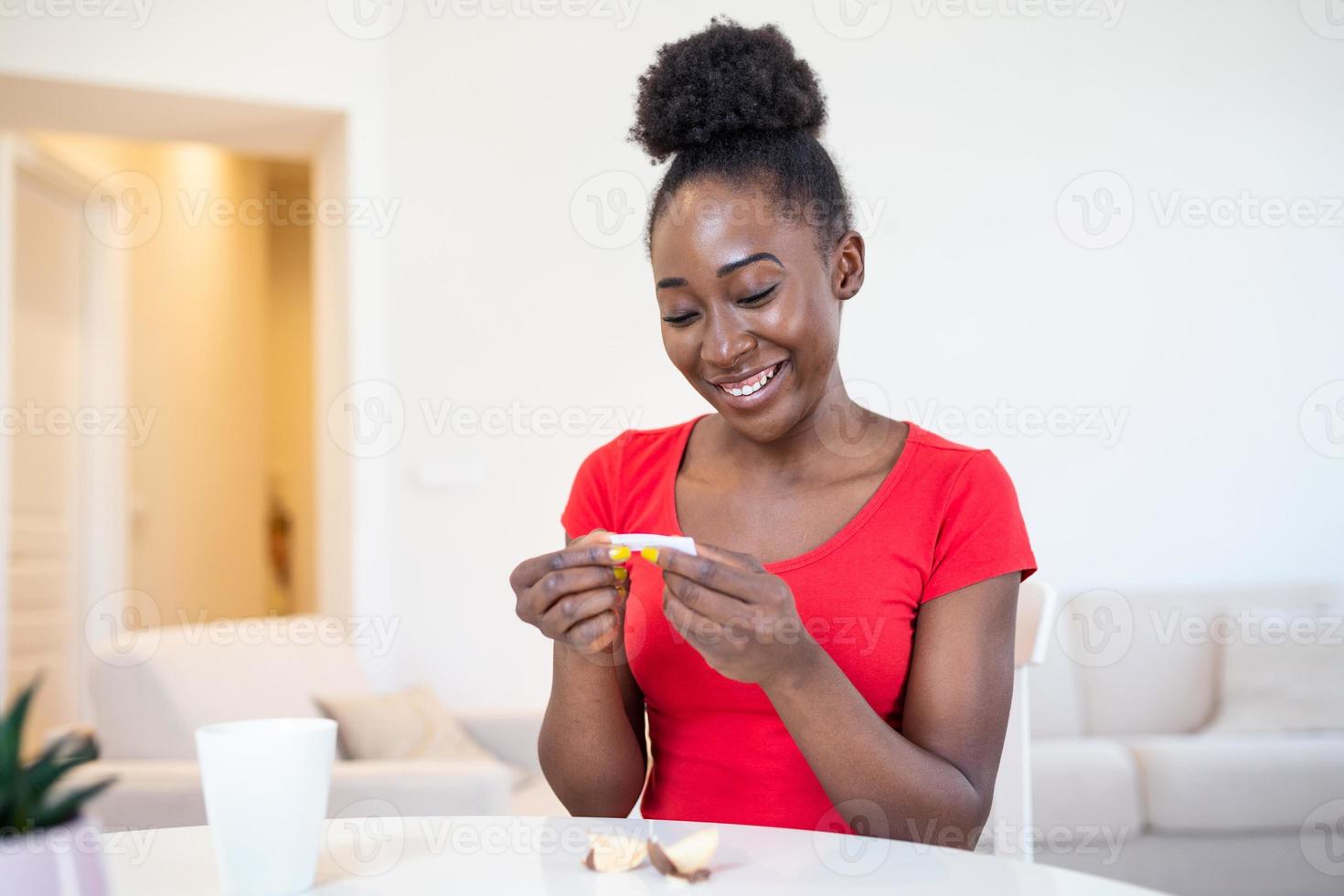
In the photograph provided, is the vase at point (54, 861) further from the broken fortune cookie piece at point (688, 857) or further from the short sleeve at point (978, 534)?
the short sleeve at point (978, 534)

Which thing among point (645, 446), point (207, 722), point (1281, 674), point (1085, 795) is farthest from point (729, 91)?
point (1281, 674)

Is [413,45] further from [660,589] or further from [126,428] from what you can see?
[660,589]

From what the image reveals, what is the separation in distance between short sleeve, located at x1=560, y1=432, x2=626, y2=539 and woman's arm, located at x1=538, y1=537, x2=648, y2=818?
9.2 inches

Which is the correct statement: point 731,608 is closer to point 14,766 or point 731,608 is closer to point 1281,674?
point 14,766

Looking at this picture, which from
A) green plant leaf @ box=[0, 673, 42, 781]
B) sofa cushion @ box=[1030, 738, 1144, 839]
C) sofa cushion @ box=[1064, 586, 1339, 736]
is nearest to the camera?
green plant leaf @ box=[0, 673, 42, 781]

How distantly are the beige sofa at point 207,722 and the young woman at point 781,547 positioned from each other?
4.09 ft

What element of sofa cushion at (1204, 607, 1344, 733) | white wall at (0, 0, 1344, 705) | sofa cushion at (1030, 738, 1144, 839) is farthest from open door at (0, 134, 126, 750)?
sofa cushion at (1204, 607, 1344, 733)

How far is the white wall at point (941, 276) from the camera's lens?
13.5 ft

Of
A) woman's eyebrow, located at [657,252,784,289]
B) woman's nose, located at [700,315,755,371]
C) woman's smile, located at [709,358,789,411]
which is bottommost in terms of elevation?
woman's smile, located at [709,358,789,411]

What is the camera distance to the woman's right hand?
1.11 meters

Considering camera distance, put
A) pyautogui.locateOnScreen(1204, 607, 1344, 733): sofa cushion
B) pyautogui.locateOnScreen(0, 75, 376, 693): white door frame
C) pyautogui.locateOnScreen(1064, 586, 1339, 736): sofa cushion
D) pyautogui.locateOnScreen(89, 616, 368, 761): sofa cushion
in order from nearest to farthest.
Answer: pyautogui.locateOnScreen(89, 616, 368, 761): sofa cushion → pyautogui.locateOnScreen(1204, 607, 1344, 733): sofa cushion → pyautogui.locateOnScreen(0, 75, 376, 693): white door frame → pyautogui.locateOnScreen(1064, 586, 1339, 736): sofa cushion

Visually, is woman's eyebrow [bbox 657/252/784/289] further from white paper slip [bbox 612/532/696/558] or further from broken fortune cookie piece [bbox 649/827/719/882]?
broken fortune cookie piece [bbox 649/827/719/882]

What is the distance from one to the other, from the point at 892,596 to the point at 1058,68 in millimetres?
3665

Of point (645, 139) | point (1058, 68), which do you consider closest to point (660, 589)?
point (645, 139)
